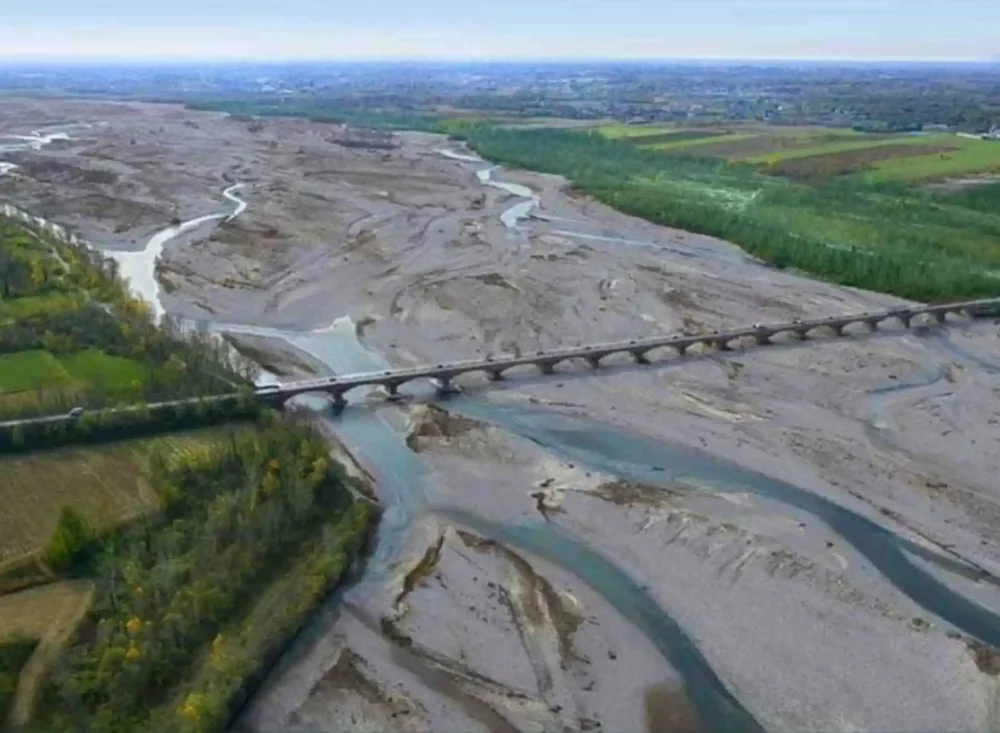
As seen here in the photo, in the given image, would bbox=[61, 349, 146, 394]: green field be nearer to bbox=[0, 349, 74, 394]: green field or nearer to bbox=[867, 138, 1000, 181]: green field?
bbox=[0, 349, 74, 394]: green field

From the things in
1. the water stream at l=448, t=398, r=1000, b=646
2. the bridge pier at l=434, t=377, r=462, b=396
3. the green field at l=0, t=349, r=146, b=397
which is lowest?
the water stream at l=448, t=398, r=1000, b=646

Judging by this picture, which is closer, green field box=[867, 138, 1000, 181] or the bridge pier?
the bridge pier

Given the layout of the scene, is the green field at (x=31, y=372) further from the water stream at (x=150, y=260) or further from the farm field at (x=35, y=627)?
the farm field at (x=35, y=627)

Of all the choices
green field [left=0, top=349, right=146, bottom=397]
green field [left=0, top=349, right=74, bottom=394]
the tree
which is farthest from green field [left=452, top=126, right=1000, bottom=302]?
the tree

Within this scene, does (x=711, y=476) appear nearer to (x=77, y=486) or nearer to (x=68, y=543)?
(x=68, y=543)

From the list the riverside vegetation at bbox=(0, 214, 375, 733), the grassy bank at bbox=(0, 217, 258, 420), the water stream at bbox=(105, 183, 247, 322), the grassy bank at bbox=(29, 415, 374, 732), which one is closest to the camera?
the grassy bank at bbox=(29, 415, 374, 732)

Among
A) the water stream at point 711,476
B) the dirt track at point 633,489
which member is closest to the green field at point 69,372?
the dirt track at point 633,489

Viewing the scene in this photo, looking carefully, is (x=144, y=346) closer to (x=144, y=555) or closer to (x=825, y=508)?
(x=144, y=555)

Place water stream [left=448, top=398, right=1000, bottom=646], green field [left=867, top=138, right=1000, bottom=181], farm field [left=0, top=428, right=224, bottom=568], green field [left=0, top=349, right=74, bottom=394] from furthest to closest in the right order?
1. green field [left=867, top=138, right=1000, bottom=181]
2. green field [left=0, top=349, right=74, bottom=394]
3. farm field [left=0, top=428, right=224, bottom=568]
4. water stream [left=448, top=398, right=1000, bottom=646]

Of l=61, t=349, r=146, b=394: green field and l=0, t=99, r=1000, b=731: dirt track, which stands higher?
l=61, t=349, r=146, b=394: green field
